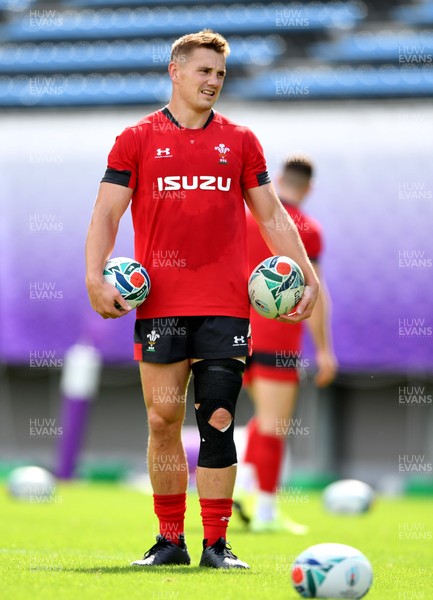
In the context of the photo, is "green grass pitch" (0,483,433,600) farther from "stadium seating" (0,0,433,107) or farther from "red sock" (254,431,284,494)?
"stadium seating" (0,0,433,107)

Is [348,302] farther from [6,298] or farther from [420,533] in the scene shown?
[420,533]

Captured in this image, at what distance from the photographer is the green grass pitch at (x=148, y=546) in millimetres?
3959

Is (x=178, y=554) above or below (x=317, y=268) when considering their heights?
below

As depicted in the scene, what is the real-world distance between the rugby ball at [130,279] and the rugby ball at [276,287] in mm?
449

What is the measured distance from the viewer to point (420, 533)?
7496 millimetres

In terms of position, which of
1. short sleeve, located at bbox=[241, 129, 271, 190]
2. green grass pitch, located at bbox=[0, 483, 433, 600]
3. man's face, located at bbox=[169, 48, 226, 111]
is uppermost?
man's face, located at bbox=[169, 48, 226, 111]

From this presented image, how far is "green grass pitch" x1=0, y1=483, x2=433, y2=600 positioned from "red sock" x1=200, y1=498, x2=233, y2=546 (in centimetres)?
17

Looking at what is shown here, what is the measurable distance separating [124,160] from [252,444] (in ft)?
10.8

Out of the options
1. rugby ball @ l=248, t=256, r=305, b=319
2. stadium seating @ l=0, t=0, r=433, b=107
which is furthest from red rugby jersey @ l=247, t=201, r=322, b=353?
stadium seating @ l=0, t=0, r=433, b=107

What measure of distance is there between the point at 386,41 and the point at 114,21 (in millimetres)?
4109

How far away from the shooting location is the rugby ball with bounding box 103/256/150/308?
4684mm

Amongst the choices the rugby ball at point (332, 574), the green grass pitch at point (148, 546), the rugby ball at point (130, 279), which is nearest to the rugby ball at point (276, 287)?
the rugby ball at point (130, 279)

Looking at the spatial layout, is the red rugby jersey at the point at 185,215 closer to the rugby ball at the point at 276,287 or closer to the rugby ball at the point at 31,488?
the rugby ball at the point at 276,287

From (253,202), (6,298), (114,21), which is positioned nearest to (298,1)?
(114,21)
